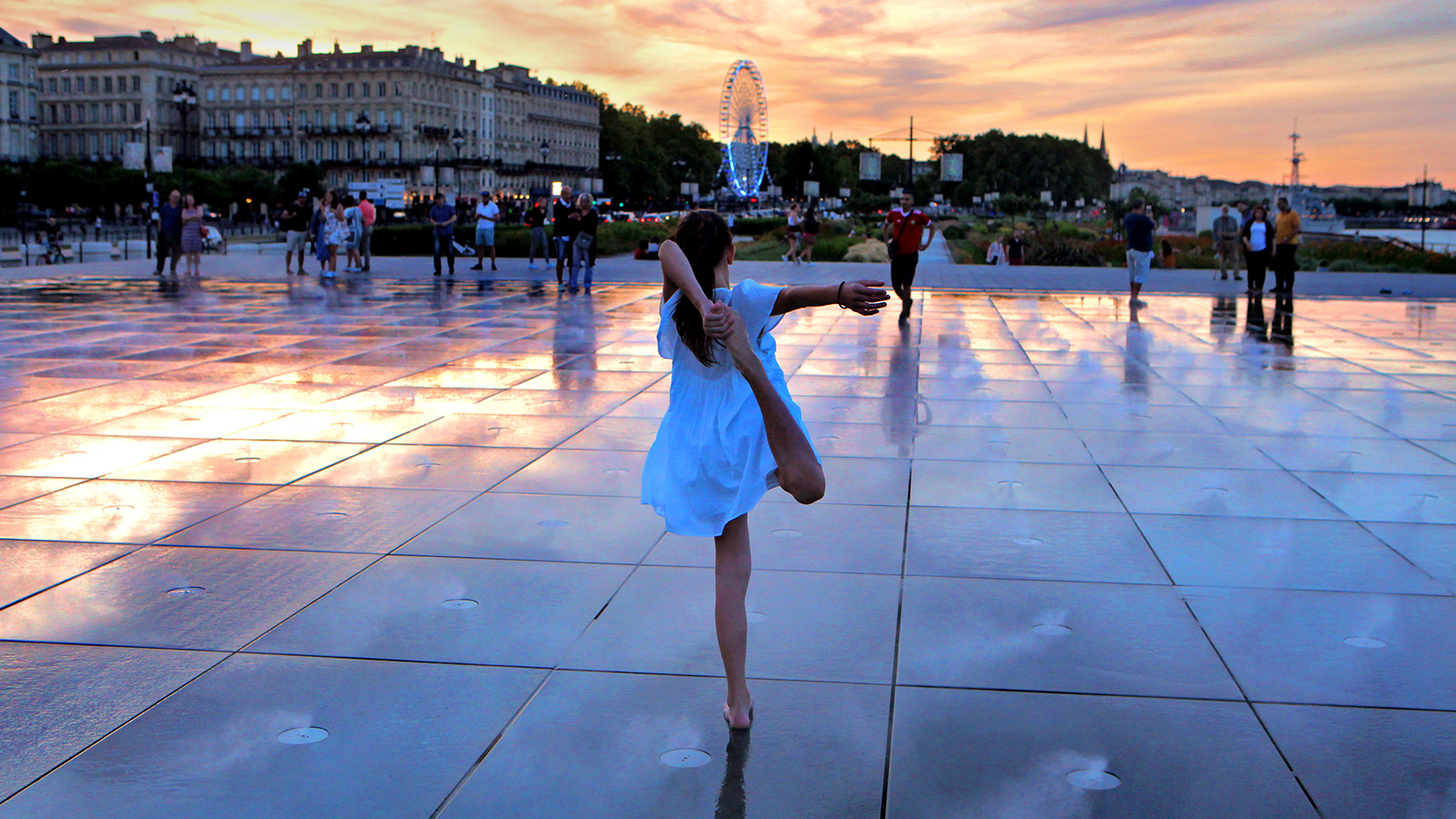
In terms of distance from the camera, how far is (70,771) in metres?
3.38

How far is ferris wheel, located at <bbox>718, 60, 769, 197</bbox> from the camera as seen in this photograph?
2051 inches

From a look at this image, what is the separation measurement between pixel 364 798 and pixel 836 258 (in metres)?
35.9

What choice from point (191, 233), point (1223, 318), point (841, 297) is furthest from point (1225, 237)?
point (841, 297)

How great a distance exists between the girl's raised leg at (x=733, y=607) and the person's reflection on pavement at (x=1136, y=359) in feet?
23.1

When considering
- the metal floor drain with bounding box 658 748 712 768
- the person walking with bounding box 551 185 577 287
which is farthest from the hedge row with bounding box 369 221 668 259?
the metal floor drain with bounding box 658 748 712 768

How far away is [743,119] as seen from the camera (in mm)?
54438

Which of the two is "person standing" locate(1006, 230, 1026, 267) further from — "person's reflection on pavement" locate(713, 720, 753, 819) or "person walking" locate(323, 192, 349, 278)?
"person's reflection on pavement" locate(713, 720, 753, 819)

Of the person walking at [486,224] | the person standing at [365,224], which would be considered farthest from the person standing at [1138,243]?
the person standing at [365,224]

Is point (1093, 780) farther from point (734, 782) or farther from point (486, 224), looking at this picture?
point (486, 224)

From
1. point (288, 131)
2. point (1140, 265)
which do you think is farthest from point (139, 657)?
point (288, 131)

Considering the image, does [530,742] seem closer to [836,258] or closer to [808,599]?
[808,599]

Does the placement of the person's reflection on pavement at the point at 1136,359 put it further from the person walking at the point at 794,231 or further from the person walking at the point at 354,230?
the person walking at the point at 354,230

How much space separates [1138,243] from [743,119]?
3624 cm

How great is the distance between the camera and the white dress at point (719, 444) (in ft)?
11.7
